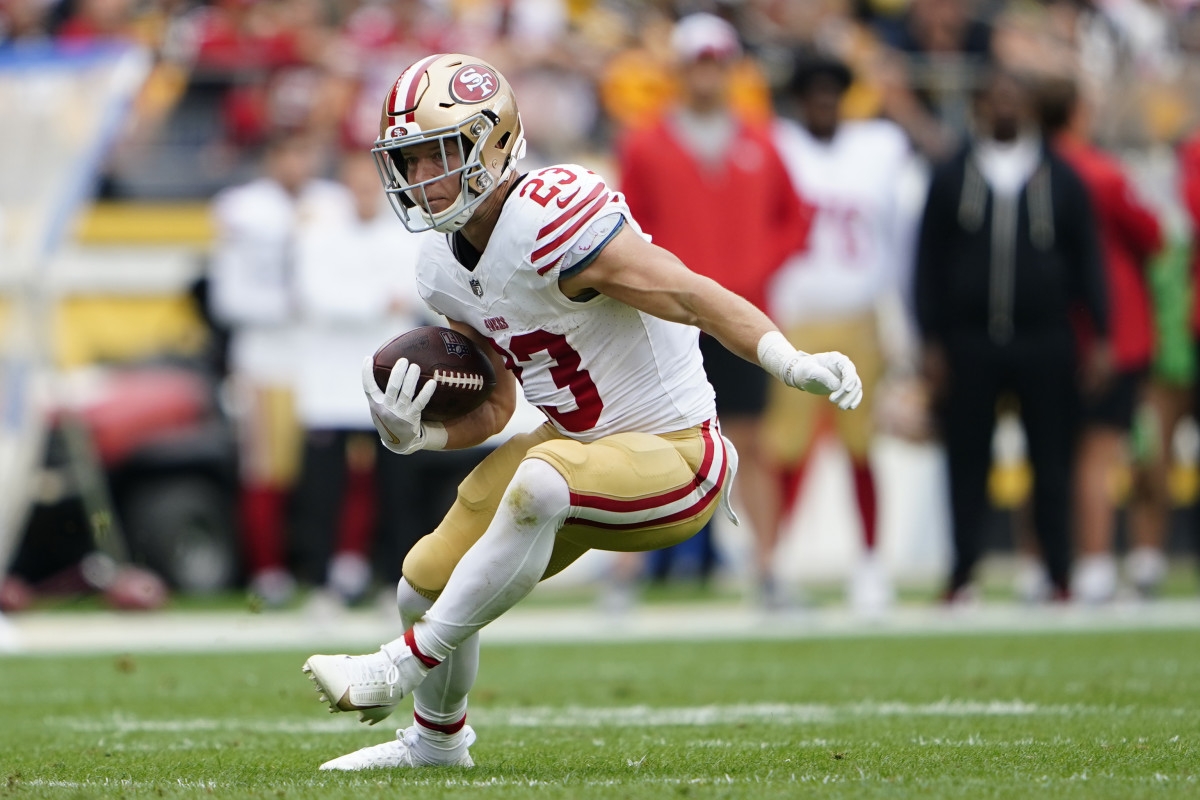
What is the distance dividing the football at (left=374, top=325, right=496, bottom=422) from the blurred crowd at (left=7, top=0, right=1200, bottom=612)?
3.69m

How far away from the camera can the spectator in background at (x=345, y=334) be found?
825 cm

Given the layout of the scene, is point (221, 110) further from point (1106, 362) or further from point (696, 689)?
point (696, 689)

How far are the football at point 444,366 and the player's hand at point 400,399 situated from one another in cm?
2

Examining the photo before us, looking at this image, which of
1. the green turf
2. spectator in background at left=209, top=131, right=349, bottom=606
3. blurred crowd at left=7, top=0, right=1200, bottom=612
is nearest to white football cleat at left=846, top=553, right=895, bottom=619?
blurred crowd at left=7, top=0, right=1200, bottom=612

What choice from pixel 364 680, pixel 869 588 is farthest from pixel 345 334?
pixel 364 680

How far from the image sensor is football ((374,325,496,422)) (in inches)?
154

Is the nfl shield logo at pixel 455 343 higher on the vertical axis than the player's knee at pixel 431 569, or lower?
higher

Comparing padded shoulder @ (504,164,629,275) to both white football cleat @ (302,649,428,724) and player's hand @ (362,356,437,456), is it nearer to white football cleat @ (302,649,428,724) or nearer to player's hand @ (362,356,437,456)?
player's hand @ (362,356,437,456)

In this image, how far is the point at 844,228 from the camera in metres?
8.17

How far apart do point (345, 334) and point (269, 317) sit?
0.52 m

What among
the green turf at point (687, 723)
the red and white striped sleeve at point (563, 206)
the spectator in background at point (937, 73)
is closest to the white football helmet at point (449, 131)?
the red and white striped sleeve at point (563, 206)

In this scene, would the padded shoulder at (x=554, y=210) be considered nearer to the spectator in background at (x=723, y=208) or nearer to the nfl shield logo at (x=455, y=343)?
the nfl shield logo at (x=455, y=343)

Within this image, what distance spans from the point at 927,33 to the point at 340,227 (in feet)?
15.9

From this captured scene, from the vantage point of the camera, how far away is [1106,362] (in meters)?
8.18
